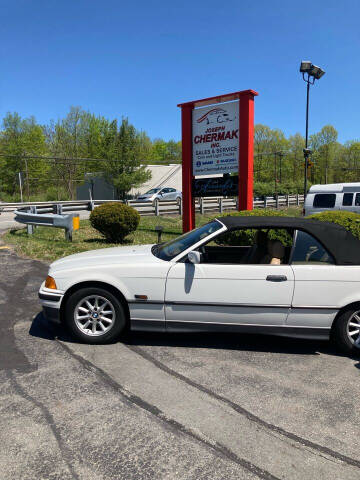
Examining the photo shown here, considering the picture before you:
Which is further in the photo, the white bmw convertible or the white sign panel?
the white sign panel

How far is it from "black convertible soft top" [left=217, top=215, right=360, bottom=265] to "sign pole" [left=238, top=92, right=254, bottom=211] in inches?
263

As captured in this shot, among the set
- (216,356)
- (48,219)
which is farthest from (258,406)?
(48,219)

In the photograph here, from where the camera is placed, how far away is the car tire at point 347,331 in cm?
406

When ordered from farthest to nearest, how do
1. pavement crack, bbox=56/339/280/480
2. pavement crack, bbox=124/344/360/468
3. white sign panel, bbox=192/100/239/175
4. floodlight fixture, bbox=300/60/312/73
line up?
floodlight fixture, bbox=300/60/312/73
white sign panel, bbox=192/100/239/175
pavement crack, bbox=124/344/360/468
pavement crack, bbox=56/339/280/480

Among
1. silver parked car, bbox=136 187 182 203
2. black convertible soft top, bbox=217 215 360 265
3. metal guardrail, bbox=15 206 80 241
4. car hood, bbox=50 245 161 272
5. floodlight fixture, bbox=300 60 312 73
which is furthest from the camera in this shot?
silver parked car, bbox=136 187 182 203

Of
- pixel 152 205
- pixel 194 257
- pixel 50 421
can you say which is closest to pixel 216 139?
pixel 194 257

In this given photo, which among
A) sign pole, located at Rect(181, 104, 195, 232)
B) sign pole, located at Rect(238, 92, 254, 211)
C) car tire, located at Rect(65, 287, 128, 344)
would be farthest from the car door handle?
sign pole, located at Rect(181, 104, 195, 232)

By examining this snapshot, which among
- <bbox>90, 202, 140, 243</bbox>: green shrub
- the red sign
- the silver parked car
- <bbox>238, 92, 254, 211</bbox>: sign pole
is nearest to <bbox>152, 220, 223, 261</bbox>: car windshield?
<bbox>90, 202, 140, 243</bbox>: green shrub

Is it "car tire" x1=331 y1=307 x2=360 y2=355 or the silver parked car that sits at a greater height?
the silver parked car

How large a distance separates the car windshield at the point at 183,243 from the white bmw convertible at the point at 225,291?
0.03m

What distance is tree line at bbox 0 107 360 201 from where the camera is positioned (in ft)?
124

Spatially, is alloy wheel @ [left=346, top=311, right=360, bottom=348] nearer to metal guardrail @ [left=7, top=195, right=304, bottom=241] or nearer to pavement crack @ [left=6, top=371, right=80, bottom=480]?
pavement crack @ [left=6, top=371, right=80, bottom=480]

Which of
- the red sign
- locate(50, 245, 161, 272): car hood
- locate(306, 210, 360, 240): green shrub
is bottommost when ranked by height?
locate(50, 245, 161, 272): car hood

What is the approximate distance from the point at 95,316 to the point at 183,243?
1.33 meters
